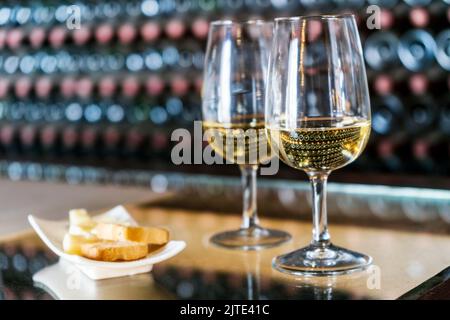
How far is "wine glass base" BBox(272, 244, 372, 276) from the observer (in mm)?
1003

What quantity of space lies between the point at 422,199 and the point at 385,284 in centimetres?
52

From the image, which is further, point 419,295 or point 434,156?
point 434,156

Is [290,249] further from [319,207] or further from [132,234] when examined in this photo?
[132,234]

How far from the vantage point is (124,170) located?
256 centimetres

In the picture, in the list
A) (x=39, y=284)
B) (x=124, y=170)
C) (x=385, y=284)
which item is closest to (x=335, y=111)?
(x=385, y=284)

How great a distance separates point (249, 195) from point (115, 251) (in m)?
0.28

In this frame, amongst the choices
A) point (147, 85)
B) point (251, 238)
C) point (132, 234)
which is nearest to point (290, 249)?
point (251, 238)

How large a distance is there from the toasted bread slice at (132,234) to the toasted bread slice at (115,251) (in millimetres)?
15

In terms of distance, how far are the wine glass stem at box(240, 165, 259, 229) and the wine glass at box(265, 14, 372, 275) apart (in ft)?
0.67

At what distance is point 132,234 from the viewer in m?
1.05

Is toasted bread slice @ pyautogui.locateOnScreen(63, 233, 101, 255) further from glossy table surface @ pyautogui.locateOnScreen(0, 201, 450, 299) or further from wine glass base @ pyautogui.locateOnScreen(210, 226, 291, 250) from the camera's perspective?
wine glass base @ pyautogui.locateOnScreen(210, 226, 291, 250)

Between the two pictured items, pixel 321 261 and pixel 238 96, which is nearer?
pixel 321 261

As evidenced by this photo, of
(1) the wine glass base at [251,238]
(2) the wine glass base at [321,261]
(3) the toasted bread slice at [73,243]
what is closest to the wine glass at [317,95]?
(2) the wine glass base at [321,261]
